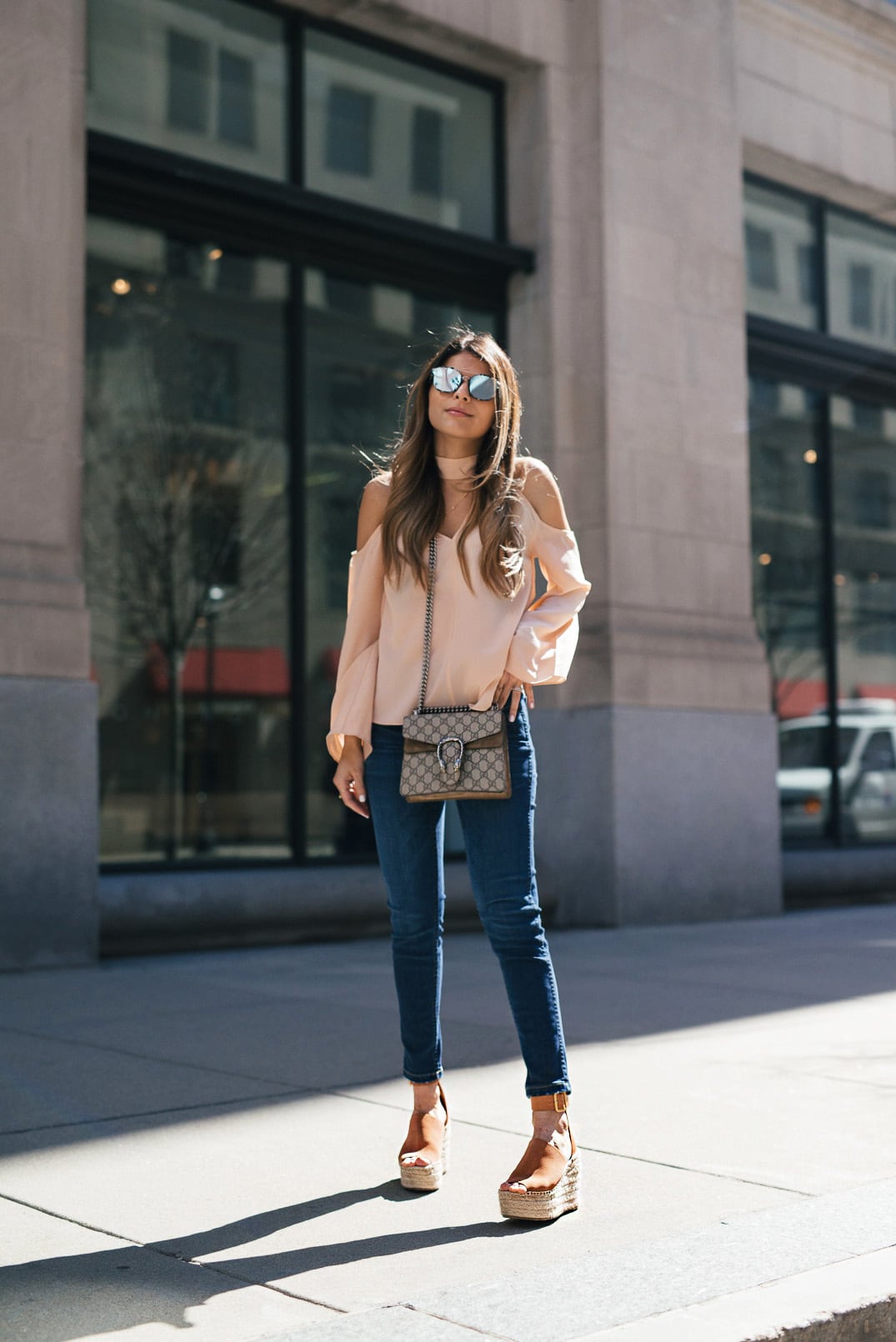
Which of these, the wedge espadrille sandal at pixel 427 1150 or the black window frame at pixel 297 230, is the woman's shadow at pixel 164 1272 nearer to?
the wedge espadrille sandal at pixel 427 1150

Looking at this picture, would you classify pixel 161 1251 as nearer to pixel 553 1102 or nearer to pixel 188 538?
pixel 553 1102

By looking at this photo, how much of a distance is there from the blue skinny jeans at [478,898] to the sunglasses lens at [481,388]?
0.75 meters

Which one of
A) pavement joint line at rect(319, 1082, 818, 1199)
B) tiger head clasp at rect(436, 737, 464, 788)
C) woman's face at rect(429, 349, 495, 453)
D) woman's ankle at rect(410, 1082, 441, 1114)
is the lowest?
pavement joint line at rect(319, 1082, 818, 1199)

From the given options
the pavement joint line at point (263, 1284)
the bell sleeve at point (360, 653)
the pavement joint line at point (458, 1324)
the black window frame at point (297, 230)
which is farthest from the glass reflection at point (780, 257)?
the pavement joint line at point (458, 1324)

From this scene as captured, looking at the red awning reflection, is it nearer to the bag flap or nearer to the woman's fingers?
the woman's fingers

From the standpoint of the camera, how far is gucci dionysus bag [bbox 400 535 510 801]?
11.6 feet

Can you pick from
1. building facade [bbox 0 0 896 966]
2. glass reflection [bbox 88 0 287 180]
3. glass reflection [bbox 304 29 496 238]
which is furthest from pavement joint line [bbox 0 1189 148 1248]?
glass reflection [bbox 304 29 496 238]

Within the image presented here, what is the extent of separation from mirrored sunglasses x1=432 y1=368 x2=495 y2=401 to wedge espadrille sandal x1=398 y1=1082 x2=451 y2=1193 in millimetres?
1700

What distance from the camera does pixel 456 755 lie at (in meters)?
3.54

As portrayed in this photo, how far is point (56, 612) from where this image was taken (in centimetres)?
777

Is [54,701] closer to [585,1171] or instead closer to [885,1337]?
[585,1171]

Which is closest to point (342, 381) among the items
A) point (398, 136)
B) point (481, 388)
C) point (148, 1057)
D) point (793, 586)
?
point (398, 136)

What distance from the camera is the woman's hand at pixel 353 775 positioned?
375 cm

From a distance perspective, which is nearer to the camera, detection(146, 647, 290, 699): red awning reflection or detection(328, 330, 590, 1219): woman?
detection(328, 330, 590, 1219): woman
